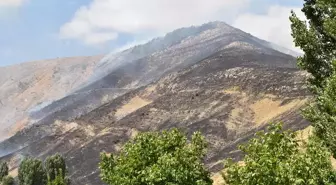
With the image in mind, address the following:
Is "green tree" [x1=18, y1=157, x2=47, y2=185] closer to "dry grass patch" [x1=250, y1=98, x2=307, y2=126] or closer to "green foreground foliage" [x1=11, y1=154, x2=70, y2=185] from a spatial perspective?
"green foreground foliage" [x1=11, y1=154, x2=70, y2=185]

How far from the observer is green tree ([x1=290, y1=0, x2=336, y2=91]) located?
65.2 ft

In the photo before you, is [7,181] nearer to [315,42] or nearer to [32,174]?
[32,174]

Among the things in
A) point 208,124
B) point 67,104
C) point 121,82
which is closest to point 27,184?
point 208,124

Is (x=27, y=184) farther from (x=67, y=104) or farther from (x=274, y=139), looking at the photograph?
(x=67, y=104)

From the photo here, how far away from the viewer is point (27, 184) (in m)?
65.8

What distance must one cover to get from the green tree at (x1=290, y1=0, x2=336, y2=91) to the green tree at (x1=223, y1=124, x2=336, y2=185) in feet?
19.1

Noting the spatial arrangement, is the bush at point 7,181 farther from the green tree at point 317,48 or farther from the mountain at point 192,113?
the green tree at point 317,48

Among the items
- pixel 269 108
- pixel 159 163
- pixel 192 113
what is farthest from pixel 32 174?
pixel 159 163

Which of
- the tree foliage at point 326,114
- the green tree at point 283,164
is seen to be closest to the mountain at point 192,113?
the tree foliage at point 326,114

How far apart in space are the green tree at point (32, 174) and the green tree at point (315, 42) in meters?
53.2

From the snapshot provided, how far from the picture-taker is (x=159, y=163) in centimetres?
1833

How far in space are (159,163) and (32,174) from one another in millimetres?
52521

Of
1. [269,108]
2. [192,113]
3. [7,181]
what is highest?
[192,113]

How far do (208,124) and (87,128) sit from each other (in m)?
34.9
